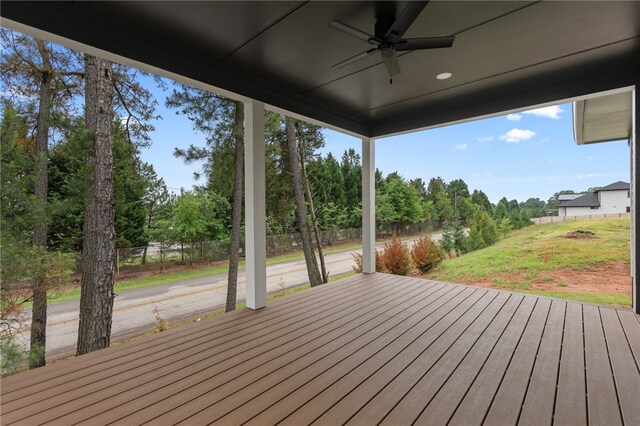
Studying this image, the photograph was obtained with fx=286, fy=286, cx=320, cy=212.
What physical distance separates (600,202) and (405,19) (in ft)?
23.7

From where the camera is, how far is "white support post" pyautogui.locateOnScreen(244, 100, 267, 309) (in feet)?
10.0

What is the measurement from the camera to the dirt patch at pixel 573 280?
511 cm

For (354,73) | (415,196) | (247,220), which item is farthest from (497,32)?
(415,196)

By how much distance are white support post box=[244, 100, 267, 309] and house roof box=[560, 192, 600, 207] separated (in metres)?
7.35

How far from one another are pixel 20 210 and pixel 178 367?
2758mm

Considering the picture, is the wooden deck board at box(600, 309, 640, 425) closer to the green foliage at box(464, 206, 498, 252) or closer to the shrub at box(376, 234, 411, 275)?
the shrub at box(376, 234, 411, 275)

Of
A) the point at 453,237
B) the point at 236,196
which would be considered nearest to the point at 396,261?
the point at 453,237

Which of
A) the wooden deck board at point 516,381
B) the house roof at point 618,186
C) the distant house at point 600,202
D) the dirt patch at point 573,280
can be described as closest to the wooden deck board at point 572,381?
the wooden deck board at point 516,381

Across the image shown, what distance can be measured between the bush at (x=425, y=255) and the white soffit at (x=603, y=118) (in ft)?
10.8

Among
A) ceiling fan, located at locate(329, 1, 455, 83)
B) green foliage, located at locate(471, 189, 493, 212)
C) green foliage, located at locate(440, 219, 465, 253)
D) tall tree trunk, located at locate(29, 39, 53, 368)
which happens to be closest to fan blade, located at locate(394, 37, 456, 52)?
ceiling fan, located at locate(329, 1, 455, 83)

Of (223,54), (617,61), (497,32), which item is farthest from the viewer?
(617,61)

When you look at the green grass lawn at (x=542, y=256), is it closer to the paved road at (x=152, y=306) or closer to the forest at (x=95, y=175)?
the forest at (x=95, y=175)

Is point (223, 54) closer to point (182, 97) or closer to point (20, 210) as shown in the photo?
point (20, 210)

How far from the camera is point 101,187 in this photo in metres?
3.46
